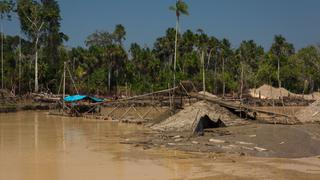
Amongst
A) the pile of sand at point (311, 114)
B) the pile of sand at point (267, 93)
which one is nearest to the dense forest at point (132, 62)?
the pile of sand at point (267, 93)

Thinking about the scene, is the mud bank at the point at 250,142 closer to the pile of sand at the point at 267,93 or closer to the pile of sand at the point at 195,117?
the pile of sand at the point at 195,117

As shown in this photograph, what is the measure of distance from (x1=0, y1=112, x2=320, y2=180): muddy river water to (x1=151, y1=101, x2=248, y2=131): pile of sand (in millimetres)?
3478

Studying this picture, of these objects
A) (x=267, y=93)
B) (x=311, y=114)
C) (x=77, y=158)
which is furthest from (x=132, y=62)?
(x=77, y=158)

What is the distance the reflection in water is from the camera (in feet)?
34.1

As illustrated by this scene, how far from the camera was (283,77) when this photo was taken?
53.5 m

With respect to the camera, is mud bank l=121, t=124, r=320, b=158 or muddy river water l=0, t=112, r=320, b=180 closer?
muddy river water l=0, t=112, r=320, b=180

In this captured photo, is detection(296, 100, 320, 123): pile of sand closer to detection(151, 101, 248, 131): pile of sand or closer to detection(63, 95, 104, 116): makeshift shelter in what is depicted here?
detection(151, 101, 248, 131): pile of sand

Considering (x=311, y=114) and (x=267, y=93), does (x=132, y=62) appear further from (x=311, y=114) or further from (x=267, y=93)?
(x=311, y=114)

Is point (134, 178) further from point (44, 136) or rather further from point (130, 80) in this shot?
point (130, 80)

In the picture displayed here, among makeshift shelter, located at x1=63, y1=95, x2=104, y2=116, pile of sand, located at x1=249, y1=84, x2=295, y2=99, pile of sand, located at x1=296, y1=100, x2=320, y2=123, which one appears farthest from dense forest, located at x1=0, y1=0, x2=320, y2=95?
pile of sand, located at x1=296, y1=100, x2=320, y2=123

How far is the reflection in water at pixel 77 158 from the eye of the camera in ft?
34.1

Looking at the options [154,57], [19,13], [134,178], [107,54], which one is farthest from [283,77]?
[134,178]

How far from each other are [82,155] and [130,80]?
118 feet

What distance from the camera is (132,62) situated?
50281 mm
